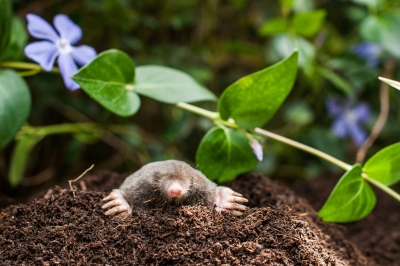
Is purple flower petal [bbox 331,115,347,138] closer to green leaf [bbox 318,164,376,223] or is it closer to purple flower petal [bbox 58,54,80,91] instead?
green leaf [bbox 318,164,376,223]

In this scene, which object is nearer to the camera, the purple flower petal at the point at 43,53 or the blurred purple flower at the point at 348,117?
the purple flower petal at the point at 43,53

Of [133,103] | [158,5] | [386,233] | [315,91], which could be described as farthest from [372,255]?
[158,5]

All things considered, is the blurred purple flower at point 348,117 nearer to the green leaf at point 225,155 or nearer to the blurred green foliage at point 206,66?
the blurred green foliage at point 206,66

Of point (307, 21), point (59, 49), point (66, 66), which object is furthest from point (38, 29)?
point (307, 21)

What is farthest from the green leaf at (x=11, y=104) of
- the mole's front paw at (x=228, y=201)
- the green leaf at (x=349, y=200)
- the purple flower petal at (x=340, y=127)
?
the purple flower petal at (x=340, y=127)

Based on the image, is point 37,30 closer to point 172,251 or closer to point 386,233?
point 172,251

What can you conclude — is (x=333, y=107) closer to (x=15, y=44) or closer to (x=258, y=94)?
(x=258, y=94)
